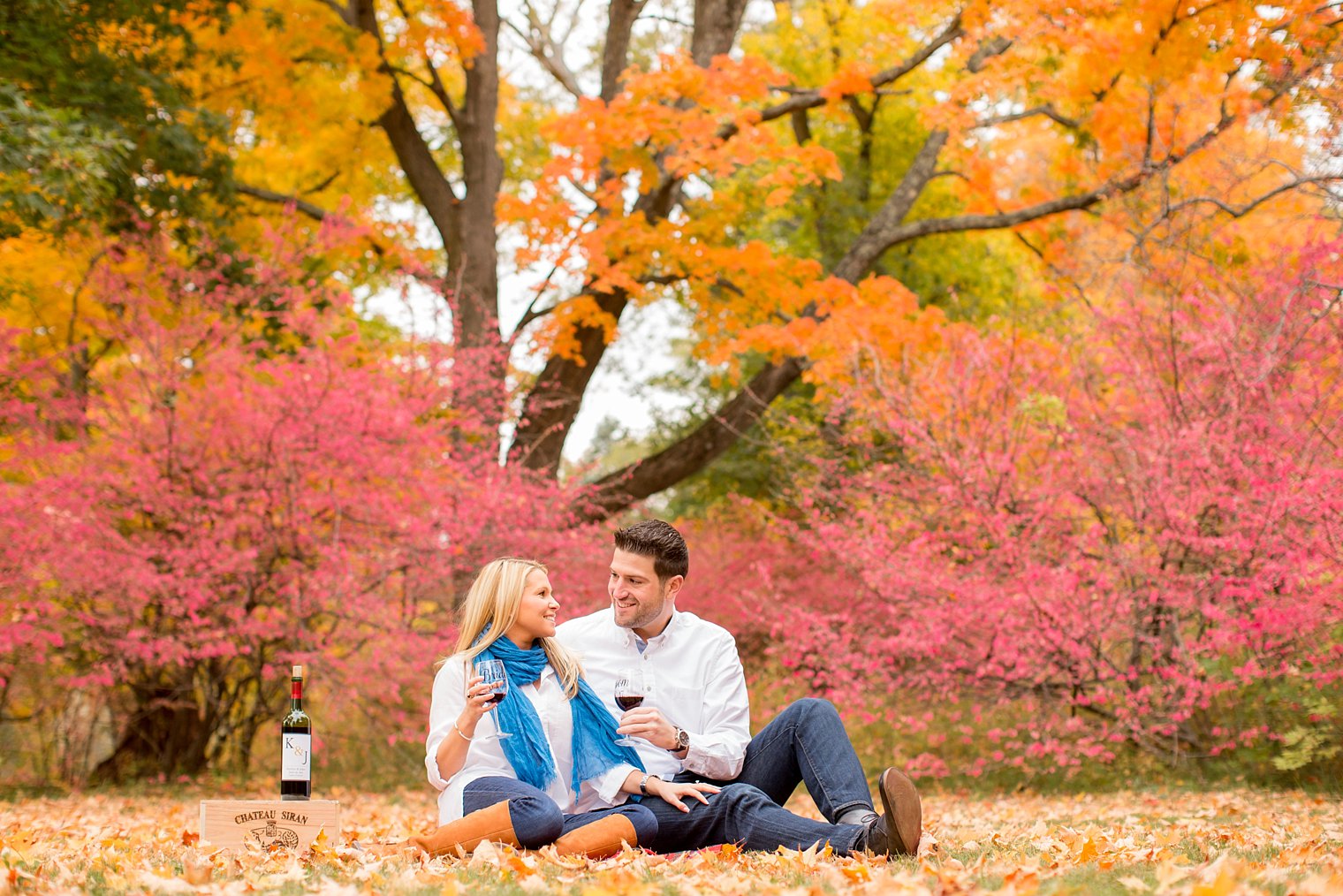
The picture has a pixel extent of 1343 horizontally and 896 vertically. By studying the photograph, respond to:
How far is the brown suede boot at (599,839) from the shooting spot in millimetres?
3381

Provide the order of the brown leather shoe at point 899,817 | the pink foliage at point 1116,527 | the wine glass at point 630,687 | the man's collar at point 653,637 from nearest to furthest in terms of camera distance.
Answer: the brown leather shoe at point 899,817 → the wine glass at point 630,687 → the man's collar at point 653,637 → the pink foliage at point 1116,527

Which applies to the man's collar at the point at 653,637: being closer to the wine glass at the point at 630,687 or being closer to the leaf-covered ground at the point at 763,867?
the wine glass at the point at 630,687

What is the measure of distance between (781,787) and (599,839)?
0.71m

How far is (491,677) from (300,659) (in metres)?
5.03

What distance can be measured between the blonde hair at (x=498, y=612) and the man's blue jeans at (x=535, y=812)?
1.09ft

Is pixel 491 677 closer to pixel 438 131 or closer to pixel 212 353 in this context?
pixel 212 353

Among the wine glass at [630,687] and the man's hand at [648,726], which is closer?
the man's hand at [648,726]

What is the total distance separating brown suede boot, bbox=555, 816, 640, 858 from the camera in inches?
133

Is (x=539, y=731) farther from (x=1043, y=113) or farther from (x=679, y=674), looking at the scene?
(x=1043, y=113)

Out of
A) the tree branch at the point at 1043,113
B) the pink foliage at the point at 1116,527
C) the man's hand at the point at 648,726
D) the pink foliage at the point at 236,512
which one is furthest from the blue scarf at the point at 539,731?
the tree branch at the point at 1043,113

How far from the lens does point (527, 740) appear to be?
3.64m

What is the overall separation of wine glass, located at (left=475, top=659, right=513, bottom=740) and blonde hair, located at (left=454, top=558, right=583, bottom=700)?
11 centimetres

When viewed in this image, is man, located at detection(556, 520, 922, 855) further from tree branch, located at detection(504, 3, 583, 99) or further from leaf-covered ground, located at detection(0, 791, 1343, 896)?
tree branch, located at detection(504, 3, 583, 99)

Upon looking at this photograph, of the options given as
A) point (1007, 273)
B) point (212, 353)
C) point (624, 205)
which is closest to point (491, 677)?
point (212, 353)
